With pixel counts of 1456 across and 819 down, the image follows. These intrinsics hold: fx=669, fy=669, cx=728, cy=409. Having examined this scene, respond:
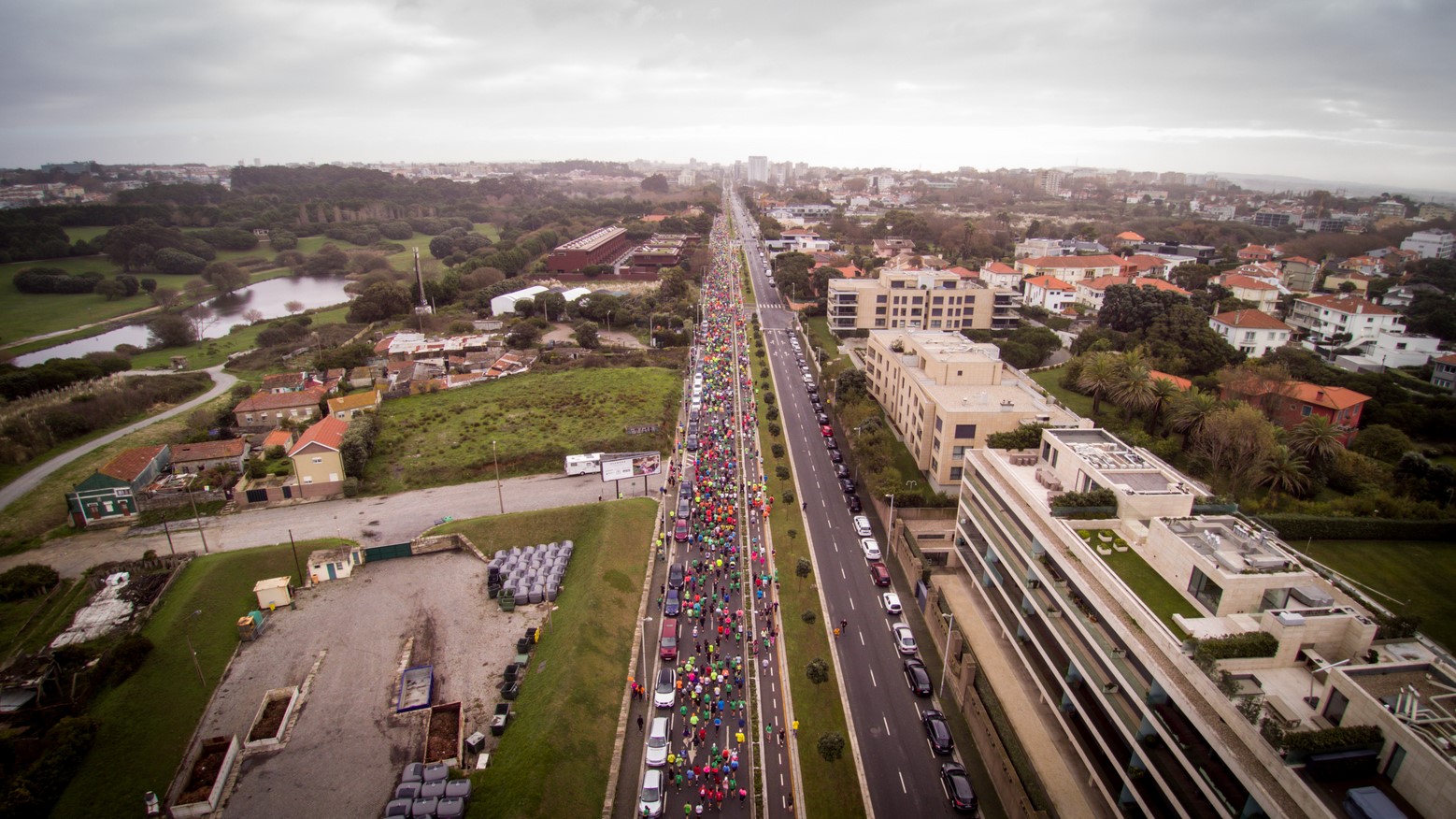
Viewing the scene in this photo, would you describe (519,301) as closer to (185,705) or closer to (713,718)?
(185,705)

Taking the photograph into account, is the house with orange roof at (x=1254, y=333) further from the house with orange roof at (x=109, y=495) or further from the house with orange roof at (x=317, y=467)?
the house with orange roof at (x=109, y=495)

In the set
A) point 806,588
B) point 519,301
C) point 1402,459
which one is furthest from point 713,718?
point 519,301

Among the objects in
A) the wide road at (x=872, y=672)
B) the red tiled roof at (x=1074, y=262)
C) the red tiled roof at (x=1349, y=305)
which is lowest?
the wide road at (x=872, y=672)

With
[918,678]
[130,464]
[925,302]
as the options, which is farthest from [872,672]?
[925,302]

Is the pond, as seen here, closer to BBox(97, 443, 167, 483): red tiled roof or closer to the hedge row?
BBox(97, 443, 167, 483): red tiled roof

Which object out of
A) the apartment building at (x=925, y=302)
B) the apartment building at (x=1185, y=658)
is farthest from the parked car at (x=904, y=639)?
the apartment building at (x=925, y=302)

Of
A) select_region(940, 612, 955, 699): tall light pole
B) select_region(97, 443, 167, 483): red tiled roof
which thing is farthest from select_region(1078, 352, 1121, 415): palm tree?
select_region(97, 443, 167, 483): red tiled roof
